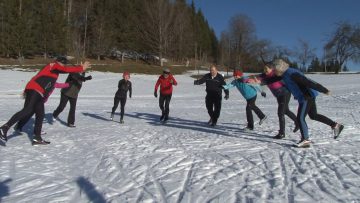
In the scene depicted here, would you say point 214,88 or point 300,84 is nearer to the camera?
point 300,84

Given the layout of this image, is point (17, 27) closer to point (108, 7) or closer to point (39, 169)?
point (108, 7)

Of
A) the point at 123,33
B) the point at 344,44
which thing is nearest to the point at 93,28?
the point at 123,33

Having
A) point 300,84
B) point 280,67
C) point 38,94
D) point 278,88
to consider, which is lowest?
point 38,94

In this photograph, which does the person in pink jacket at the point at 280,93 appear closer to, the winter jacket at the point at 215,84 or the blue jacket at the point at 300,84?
the blue jacket at the point at 300,84

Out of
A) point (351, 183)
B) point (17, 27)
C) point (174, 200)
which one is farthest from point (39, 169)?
point (17, 27)

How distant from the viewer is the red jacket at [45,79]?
7426 millimetres

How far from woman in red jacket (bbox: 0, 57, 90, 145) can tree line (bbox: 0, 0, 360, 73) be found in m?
36.8

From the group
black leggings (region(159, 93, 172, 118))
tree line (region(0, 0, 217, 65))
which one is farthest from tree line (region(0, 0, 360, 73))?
black leggings (region(159, 93, 172, 118))

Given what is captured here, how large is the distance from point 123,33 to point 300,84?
5434cm

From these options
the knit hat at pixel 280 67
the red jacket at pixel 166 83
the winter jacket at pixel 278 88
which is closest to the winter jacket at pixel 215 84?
the red jacket at pixel 166 83

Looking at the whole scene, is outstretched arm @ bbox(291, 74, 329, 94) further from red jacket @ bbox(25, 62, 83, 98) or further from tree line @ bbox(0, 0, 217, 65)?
tree line @ bbox(0, 0, 217, 65)

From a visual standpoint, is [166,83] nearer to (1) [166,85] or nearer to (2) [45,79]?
(1) [166,85]

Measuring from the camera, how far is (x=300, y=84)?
7.19 metres

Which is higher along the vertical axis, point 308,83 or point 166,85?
point 308,83
